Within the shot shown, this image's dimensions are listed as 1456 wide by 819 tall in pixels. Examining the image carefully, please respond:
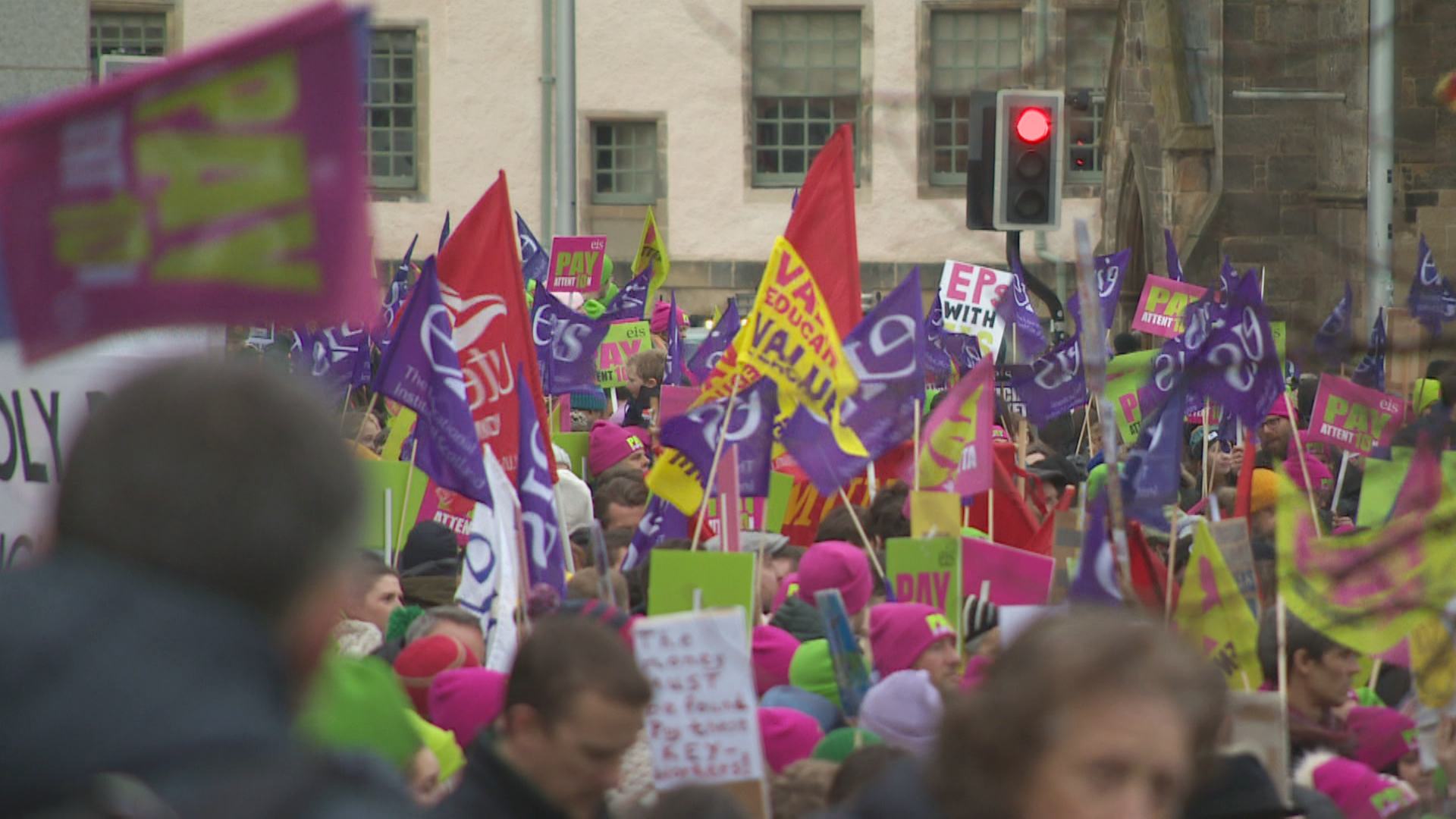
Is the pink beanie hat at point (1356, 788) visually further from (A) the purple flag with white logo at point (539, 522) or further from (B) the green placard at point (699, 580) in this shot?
(A) the purple flag with white logo at point (539, 522)

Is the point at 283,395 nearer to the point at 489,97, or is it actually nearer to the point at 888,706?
the point at 888,706

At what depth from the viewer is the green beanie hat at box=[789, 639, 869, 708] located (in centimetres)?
549

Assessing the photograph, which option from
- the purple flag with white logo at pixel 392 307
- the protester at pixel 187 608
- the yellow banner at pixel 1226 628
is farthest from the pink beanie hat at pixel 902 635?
the purple flag with white logo at pixel 392 307

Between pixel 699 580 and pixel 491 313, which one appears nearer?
pixel 699 580

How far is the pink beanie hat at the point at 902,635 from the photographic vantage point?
5.46 m

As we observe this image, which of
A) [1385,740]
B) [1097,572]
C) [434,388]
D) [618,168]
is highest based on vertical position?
[618,168]

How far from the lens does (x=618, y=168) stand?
34312 millimetres

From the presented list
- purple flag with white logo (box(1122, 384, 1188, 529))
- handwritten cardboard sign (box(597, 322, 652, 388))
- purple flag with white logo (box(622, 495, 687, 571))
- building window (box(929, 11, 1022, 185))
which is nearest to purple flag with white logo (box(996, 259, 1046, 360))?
handwritten cardboard sign (box(597, 322, 652, 388))

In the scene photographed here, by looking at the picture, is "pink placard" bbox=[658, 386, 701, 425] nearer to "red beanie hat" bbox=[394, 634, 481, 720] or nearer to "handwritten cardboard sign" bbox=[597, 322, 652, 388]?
"handwritten cardboard sign" bbox=[597, 322, 652, 388]

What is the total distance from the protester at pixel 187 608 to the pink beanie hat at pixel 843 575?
190 inches

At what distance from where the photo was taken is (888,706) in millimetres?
4723

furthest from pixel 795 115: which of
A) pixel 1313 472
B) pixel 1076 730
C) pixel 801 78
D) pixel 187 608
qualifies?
pixel 187 608

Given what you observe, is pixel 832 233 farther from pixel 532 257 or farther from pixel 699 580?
pixel 532 257

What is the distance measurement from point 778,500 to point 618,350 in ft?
20.6
